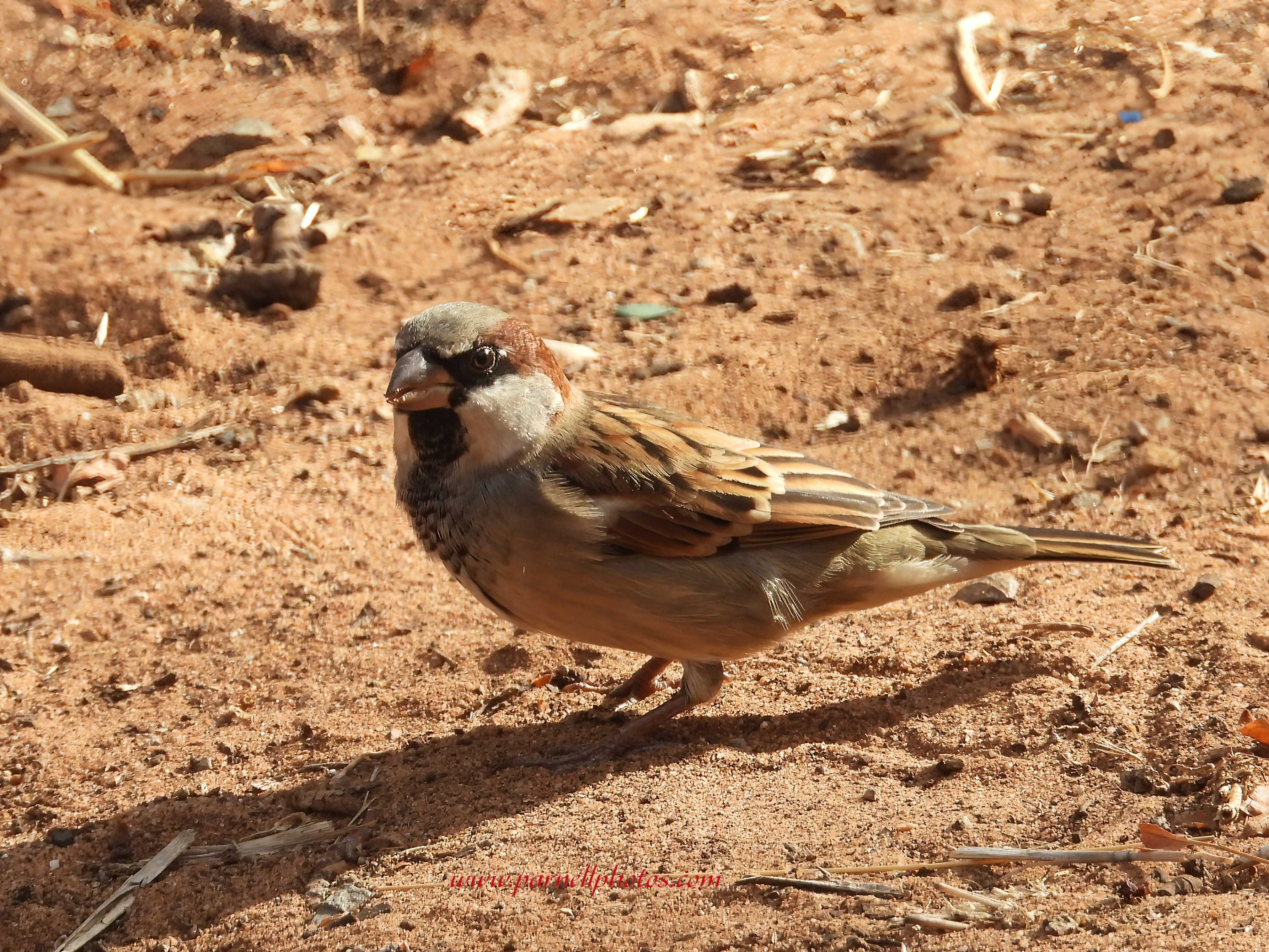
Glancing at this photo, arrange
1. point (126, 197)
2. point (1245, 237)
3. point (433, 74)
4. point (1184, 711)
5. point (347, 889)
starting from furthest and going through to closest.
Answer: point (433, 74) → point (126, 197) → point (1245, 237) → point (1184, 711) → point (347, 889)

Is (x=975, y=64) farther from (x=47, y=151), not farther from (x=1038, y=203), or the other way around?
(x=47, y=151)

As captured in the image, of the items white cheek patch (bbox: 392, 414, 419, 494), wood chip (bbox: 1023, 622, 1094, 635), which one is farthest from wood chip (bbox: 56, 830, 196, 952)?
wood chip (bbox: 1023, 622, 1094, 635)

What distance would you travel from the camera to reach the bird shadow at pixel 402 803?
3957 millimetres

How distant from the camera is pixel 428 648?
17.3 ft

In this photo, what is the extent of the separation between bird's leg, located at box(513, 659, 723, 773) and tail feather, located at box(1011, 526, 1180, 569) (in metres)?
1.24

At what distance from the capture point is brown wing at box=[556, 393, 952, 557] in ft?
14.8

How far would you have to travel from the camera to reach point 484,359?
443 cm

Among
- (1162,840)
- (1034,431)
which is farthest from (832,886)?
(1034,431)

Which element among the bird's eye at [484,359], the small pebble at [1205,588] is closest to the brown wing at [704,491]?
the bird's eye at [484,359]

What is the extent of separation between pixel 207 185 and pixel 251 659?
449 cm

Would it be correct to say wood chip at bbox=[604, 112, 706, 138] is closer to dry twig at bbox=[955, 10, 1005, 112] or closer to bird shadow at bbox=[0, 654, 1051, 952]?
dry twig at bbox=[955, 10, 1005, 112]

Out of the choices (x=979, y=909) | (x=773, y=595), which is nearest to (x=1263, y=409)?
(x=773, y=595)

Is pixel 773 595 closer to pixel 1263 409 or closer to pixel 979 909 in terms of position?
pixel 979 909

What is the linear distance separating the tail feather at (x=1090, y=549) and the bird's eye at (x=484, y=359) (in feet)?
6.48
